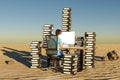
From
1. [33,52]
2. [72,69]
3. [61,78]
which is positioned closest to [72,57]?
[72,69]

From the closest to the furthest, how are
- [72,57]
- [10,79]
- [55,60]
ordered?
1. [10,79]
2. [72,57]
3. [55,60]

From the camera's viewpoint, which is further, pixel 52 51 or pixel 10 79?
pixel 52 51

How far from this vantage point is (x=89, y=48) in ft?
49.9

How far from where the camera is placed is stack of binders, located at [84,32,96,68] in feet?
49.8

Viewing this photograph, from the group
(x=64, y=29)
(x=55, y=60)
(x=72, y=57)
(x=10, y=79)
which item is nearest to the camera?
(x=10, y=79)

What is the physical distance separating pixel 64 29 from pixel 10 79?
5626 millimetres

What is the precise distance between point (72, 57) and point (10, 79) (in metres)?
3.02

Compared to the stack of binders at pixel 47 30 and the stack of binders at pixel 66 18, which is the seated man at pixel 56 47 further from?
the stack of binders at pixel 66 18

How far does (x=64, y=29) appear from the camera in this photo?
1633 cm

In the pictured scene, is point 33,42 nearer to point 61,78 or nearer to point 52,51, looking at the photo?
point 52,51

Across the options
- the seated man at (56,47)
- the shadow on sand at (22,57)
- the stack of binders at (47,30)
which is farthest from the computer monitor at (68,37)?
the shadow on sand at (22,57)

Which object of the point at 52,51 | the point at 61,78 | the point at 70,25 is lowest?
the point at 61,78

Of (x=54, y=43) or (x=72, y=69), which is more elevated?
(x=54, y=43)

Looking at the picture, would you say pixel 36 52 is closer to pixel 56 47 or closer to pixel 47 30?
pixel 47 30
